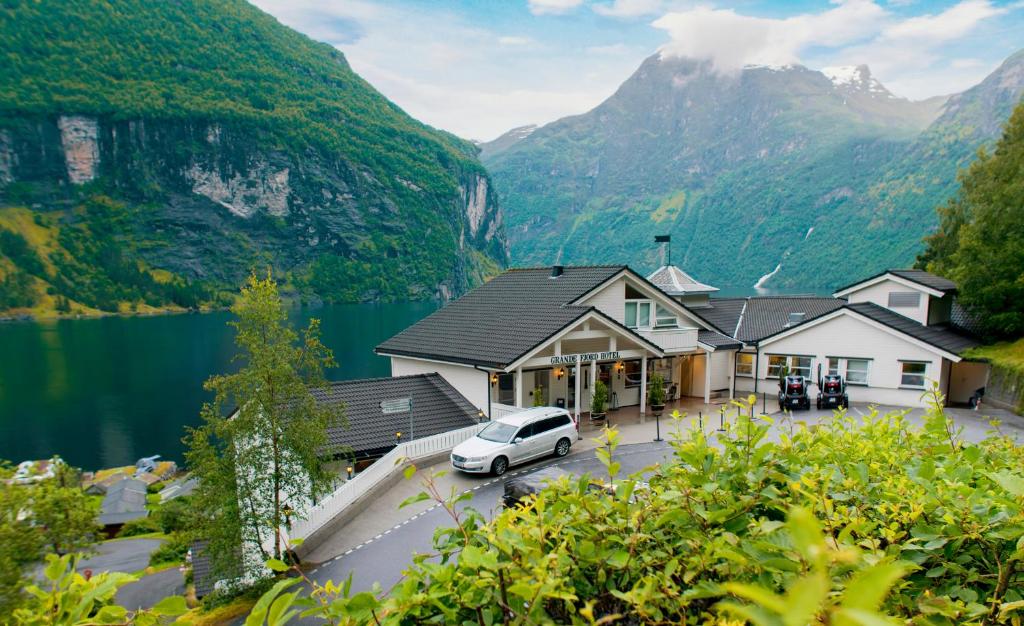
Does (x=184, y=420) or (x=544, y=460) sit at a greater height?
(x=544, y=460)

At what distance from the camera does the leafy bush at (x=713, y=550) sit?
2.06 meters

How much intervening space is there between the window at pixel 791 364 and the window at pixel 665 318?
6141 millimetres

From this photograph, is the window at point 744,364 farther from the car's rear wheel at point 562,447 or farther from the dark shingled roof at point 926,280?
the car's rear wheel at point 562,447

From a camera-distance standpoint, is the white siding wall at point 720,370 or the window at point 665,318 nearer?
the window at point 665,318

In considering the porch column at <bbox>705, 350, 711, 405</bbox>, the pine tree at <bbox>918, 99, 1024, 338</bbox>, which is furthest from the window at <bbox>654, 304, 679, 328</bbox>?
the pine tree at <bbox>918, 99, 1024, 338</bbox>

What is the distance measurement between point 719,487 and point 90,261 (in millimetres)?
218155

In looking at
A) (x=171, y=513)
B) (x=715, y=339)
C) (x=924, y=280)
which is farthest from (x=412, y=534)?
(x=924, y=280)

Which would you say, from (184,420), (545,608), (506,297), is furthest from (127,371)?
(545,608)

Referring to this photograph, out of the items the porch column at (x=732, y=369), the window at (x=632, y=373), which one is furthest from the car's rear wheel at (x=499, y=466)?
the porch column at (x=732, y=369)

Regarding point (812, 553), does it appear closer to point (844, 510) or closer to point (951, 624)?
point (951, 624)

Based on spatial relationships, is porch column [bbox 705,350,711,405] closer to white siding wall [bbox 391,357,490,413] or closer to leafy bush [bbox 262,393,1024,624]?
white siding wall [bbox 391,357,490,413]

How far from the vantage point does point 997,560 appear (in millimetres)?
2281

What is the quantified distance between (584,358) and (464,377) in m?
4.94

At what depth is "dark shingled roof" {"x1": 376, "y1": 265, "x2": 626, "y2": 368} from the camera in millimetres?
22641
